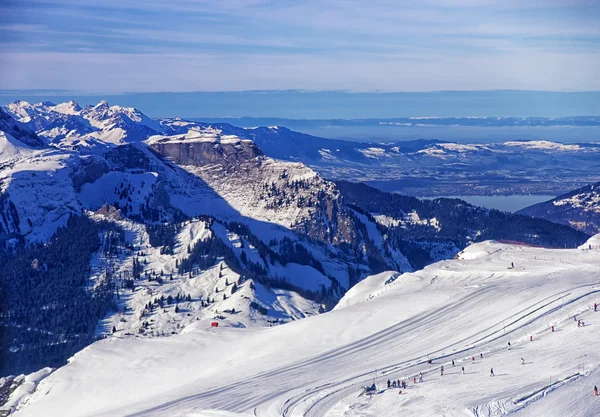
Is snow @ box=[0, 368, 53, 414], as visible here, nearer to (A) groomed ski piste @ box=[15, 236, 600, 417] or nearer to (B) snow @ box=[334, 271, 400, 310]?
(A) groomed ski piste @ box=[15, 236, 600, 417]

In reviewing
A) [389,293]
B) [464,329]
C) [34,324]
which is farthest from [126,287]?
[464,329]

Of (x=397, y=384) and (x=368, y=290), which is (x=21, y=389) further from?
(x=368, y=290)

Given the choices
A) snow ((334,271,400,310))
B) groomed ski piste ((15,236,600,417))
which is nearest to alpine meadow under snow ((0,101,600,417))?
groomed ski piste ((15,236,600,417))

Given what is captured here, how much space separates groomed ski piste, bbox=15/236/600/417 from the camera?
72562mm

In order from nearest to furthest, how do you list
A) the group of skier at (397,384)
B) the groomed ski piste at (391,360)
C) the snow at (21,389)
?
the groomed ski piste at (391,360) → the group of skier at (397,384) → the snow at (21,389)

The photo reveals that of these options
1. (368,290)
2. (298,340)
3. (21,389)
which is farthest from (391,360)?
(368,290)

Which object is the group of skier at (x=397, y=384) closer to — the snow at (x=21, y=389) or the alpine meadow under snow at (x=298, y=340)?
the alpine meadow under snow at (x=298, y=340)

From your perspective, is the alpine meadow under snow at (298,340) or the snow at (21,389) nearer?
the alpine meadow under snow at (298,340)

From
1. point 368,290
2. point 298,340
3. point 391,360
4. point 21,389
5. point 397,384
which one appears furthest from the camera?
point 368,290

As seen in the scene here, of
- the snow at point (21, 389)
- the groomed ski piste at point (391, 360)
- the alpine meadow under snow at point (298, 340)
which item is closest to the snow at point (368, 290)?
the alpine meadow under snow at point (298, 340)

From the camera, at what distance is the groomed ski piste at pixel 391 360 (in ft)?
238

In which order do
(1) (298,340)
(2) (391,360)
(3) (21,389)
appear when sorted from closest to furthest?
(2) (391,360) → (3) (21,389) → (1) (298,340)

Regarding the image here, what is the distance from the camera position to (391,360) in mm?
88250

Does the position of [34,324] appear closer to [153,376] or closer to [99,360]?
[99,360]
